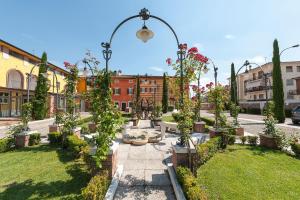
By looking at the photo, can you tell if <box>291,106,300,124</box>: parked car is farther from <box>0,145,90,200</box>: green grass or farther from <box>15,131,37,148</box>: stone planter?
<box>15,131,37,148</box>: stone planter

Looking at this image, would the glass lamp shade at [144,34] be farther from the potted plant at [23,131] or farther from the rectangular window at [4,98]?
the rectangular window at [4,98]

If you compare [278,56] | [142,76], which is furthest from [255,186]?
[142,76]

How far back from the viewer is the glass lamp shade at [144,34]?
540 cm

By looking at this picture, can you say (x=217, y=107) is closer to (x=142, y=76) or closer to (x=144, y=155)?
(x=144, y=155)

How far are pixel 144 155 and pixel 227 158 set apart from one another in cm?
328

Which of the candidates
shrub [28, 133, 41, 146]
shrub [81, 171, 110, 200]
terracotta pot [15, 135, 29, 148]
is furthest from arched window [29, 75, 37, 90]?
shrub [81, 171, 110, 200]

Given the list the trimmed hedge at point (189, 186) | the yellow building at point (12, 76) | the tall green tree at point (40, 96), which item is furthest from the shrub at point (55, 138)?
the tall green tree at point (40, 96)

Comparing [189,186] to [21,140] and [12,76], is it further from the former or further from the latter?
[12,76]

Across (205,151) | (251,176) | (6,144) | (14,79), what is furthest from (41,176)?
(14,79)

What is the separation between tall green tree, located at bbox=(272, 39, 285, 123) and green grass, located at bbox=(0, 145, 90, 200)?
22919 mm

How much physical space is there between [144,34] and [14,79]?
90.3 ft

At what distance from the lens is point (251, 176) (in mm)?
5480

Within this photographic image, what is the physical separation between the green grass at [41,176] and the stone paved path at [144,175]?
3.98ft

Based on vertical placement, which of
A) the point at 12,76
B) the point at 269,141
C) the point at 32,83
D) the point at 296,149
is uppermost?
the point at 12,76
